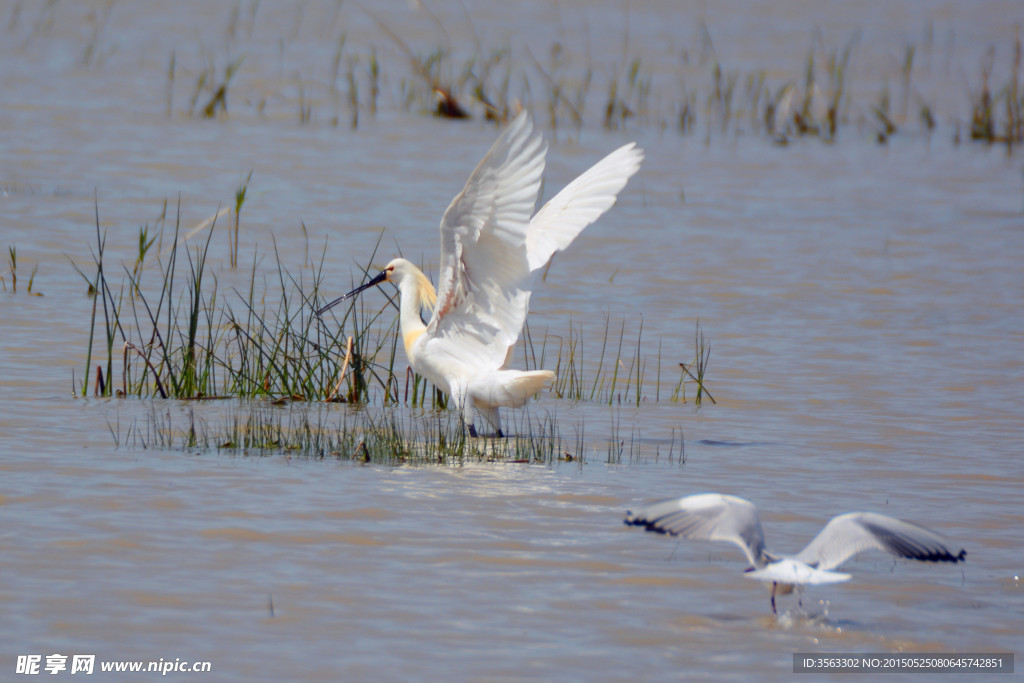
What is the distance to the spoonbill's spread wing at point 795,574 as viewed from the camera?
12.6 ft

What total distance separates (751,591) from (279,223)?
26.1 ft

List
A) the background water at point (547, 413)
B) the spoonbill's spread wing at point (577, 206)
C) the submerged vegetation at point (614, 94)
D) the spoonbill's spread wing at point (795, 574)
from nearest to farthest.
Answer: the spoonbill's spread wing at point (795, 574), the background water at point (547, 413), the spoonbill's spread wing at point (577, 206), the submerged vegetation at point (614, 94)

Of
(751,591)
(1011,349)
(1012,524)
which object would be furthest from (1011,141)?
(751,591)

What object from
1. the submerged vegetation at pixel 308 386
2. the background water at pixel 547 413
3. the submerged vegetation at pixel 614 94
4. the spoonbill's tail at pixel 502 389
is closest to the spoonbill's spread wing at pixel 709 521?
the background water at pixel 547 413

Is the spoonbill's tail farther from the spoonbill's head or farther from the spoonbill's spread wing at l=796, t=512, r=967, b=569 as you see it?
the spoonbill's spread wing at l=796, t=512, r=967, b=569

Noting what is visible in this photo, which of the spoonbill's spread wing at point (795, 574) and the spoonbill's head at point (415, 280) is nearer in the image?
the spoonbill's spread wing at point (795, 574)

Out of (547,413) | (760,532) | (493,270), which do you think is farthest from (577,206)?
(760,532)

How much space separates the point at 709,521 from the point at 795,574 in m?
0.30

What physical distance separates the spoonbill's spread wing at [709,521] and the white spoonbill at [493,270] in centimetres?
215

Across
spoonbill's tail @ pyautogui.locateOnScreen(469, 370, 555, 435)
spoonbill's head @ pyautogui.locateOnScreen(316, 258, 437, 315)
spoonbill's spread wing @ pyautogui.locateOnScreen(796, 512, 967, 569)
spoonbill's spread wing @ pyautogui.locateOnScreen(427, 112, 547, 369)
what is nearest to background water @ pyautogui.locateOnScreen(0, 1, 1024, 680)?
spoonbill's spread wing @ pyautogui.locateOnScreen(796, 512, 967, 569)

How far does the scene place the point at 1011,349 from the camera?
9.32 meters

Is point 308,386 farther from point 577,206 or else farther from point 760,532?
point 760,532

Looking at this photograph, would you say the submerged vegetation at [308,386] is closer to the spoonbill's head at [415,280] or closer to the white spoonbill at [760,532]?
the spoonbill's head at [415,280]

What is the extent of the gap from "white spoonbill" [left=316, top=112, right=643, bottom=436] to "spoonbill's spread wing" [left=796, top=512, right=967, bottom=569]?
2.27 meters
